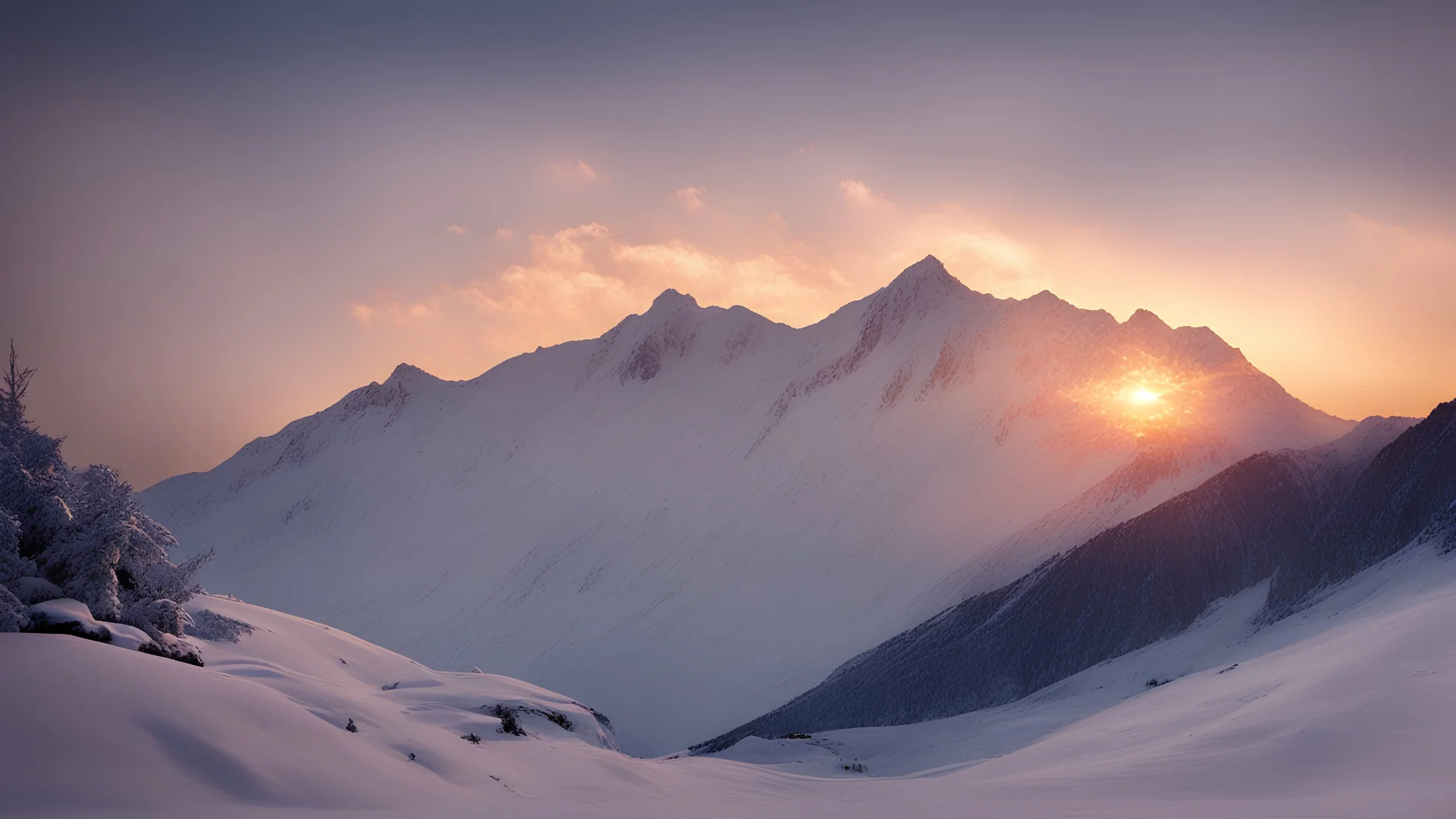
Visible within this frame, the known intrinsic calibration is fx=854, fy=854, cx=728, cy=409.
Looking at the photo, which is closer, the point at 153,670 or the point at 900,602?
the point at 153,670

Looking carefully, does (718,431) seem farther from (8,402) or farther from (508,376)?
(8,402)

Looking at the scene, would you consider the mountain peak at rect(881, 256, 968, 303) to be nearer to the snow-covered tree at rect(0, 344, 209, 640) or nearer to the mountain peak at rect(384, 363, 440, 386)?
the mountain peak at rect(384, 363, 440, 386)

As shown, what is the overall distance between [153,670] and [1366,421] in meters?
65.2

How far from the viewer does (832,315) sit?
11750cm

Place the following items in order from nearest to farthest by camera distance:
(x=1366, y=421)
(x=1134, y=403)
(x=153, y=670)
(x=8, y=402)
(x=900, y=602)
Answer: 1. (x=153, y=670)
2. (x=8, y=402)
3. (x=1366, y=421)
4. (x=900, y=602)
5. (x=1134, y=403)

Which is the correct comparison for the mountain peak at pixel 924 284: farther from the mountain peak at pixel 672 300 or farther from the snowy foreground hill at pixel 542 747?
the snowy foreground hill at pixel 542 747

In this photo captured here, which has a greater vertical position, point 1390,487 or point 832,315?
point 832,315

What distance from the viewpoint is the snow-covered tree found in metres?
12.4

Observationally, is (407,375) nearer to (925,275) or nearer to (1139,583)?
(925,275)

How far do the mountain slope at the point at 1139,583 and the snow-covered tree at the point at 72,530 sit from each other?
37.1 metres

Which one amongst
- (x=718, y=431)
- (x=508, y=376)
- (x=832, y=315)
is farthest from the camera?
(x=508, y=376)

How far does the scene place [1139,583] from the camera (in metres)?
50.4

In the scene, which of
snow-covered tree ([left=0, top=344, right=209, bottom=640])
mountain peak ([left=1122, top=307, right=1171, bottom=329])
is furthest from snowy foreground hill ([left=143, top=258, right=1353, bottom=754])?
snow-covered tree ([left=0, top=344, right=209, bottom=640])

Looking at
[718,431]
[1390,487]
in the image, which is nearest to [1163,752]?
[1390,487]
